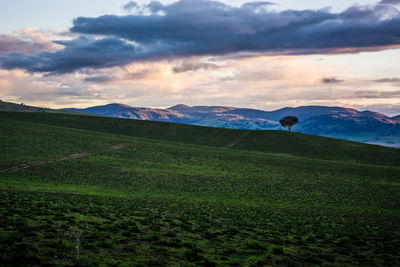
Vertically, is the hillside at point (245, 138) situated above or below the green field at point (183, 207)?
above

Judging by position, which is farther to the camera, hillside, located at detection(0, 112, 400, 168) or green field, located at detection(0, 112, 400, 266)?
hillside, located at detection(0, 112, 400, 168)

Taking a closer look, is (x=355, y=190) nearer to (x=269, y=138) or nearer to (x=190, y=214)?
(x=190, y=214)

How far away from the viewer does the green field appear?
13.5m

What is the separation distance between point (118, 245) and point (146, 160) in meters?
47.5

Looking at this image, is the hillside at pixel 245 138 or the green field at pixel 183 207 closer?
the green field at pixel 183 207

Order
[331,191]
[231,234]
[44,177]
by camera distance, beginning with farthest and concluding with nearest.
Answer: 1. [331,191]
2. [44,177]
3. [231,234]

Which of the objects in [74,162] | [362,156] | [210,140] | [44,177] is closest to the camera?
[44,177]

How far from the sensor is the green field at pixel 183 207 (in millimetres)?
13508

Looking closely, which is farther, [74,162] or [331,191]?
[74,162]

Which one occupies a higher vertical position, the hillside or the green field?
the hillside

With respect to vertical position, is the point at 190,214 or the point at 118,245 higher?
the point at 118,245

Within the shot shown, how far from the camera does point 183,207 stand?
28.0 meters

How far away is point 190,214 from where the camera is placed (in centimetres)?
2434

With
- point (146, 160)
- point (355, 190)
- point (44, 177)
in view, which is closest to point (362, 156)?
point (355, 190)
